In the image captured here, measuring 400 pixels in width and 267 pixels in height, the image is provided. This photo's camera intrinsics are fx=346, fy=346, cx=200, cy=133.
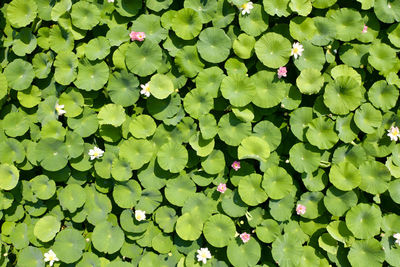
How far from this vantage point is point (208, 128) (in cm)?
219

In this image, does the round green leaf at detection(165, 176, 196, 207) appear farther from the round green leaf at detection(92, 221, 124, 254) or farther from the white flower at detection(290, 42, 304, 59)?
the white flower at detection(290, 42, 304, 59)

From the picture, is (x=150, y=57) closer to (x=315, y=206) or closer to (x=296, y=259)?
(x=315, y=206)

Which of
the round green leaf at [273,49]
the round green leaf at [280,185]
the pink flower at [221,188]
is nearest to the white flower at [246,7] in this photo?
the round green leaf at [273,49]

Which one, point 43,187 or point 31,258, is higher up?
point 43,187

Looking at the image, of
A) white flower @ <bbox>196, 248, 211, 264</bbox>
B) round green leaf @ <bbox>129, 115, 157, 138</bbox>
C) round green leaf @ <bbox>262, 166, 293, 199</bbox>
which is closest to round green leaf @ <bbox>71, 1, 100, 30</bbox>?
round green leaf @ <bbox>129, 115, 157, 138</bbox>

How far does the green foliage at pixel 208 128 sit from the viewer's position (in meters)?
2.14

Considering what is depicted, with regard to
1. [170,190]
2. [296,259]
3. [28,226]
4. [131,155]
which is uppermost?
[131,155]

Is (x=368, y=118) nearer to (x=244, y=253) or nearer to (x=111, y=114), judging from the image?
(x=244, y=253)

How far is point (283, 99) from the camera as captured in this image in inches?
85.9

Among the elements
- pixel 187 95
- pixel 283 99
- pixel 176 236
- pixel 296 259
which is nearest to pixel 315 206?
pixel 296 259

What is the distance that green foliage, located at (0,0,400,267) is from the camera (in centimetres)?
214

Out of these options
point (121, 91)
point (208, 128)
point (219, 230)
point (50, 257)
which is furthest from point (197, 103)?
point (50, 257)

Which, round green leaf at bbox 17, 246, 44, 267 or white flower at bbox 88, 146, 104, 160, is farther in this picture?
round green leaf at bbox 17, 246, 44, 267

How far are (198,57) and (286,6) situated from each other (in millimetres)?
618
